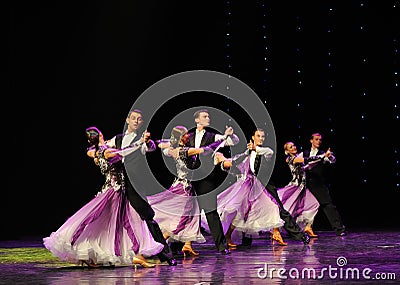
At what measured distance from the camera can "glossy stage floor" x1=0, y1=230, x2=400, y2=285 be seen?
18.2ft

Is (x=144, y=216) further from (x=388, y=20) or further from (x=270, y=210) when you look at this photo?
(x=388, y=20)

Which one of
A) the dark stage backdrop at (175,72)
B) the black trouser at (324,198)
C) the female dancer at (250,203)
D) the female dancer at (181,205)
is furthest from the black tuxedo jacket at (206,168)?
the dark stage backdrop at (175,72)

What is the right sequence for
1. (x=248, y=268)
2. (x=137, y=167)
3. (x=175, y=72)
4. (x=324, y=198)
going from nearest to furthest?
(x=248, y=268) → (x=137, y=167) → (x=324, y=198) → (x=175, y=72)

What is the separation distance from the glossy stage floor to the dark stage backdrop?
9.12ft

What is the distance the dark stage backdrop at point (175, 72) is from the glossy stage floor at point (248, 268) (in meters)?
2.78

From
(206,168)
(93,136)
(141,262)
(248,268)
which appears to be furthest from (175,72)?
(248,268)

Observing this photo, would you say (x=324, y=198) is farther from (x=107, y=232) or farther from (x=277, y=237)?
(x=107, y=232)

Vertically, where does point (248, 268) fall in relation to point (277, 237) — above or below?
below

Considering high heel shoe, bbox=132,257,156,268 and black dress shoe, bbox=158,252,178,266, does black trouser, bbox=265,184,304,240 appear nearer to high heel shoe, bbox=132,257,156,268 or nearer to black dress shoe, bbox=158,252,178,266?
black dress shoe, bbox=158,252,178,266

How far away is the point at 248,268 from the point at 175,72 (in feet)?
19.3

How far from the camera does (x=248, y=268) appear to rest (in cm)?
632

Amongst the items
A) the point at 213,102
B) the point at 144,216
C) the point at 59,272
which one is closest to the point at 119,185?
the point at 144,216

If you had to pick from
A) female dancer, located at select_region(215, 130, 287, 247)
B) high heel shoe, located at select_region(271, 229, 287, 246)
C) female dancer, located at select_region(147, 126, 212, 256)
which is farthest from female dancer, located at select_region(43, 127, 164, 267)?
high heel shoe, located at select_region(271, 229, 287, 246)

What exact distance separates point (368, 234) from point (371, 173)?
9.61 feet
